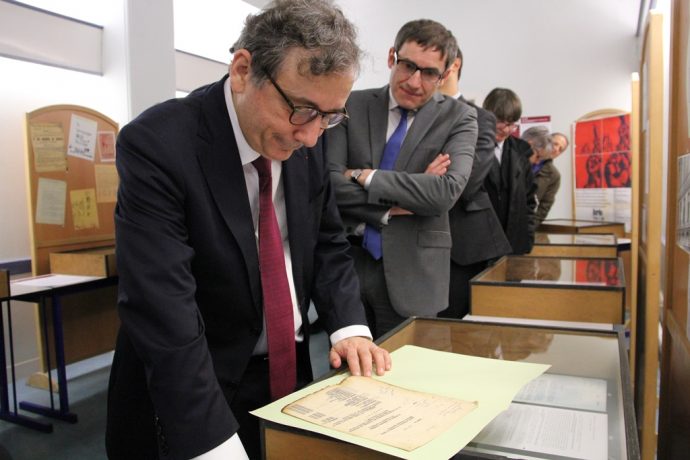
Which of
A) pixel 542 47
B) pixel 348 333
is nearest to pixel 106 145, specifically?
pixel 348 333

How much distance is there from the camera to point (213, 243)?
0.96 m

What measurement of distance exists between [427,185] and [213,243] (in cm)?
90

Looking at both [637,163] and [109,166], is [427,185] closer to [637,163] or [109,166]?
[637,163]

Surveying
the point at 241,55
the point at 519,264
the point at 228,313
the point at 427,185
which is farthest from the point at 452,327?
the point at 519,264

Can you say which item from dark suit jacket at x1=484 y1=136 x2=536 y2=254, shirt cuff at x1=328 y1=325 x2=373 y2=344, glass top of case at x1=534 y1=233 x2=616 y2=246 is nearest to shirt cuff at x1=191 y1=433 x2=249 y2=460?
shirt cuff at x1=328 y1=325 x2=373 y2=344

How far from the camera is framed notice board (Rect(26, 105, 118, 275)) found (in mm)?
3227

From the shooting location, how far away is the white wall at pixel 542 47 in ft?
19.0

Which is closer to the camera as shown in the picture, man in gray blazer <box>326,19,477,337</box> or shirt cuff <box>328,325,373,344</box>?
shirt cuff <box>328,325,373,344</box>

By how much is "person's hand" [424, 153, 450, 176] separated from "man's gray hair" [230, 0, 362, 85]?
0.90 meters

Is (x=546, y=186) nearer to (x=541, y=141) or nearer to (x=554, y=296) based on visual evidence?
(x=541, y=141)

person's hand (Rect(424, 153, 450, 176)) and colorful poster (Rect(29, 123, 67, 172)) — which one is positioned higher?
colorful poster (Rect(29, 123, 67, 172))

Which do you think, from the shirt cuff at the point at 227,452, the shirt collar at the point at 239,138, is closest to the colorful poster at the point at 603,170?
the shirt collar at the point at 239,138

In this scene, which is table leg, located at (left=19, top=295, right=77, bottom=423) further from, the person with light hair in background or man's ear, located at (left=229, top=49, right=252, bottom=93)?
the person with light hair in background

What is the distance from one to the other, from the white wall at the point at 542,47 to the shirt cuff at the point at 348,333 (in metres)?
5.15
